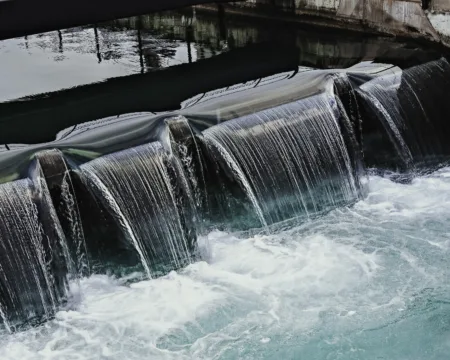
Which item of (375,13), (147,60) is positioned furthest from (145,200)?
(375,13)

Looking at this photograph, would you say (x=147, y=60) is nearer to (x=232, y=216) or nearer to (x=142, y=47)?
(x=142, y=47)

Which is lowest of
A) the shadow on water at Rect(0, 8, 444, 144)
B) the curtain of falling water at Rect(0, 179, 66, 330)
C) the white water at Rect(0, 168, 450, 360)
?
the white water at Rect(0, 168, 450, 360)

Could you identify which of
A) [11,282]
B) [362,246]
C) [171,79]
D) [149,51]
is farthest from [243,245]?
[149,51]

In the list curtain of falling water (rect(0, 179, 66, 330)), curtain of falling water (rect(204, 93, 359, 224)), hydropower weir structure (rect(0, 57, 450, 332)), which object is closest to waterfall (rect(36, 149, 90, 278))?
hydropower weir structure (rect(0, 57, 450, 332))

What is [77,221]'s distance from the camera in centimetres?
757

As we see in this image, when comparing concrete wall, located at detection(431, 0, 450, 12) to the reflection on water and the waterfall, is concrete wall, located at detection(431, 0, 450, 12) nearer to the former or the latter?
the reflection on water

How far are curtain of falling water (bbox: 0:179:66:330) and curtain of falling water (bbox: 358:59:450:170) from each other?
4560 millimetres

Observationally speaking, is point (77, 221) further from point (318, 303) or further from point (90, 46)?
point (90, 46)

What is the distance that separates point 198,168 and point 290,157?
1.19m

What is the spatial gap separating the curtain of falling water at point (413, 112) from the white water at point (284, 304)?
1.45 metres

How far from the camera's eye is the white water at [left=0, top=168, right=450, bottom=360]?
262 inches

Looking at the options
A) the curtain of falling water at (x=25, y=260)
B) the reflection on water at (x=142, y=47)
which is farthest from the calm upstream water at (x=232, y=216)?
the reflection on water at (x=142, y=47)

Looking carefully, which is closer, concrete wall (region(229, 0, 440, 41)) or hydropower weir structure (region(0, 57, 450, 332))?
hydropower weir structure (region(0, 57, 450, 332))

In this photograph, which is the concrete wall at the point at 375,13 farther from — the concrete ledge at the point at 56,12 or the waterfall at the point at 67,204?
the waterfall at the point at 67,204
